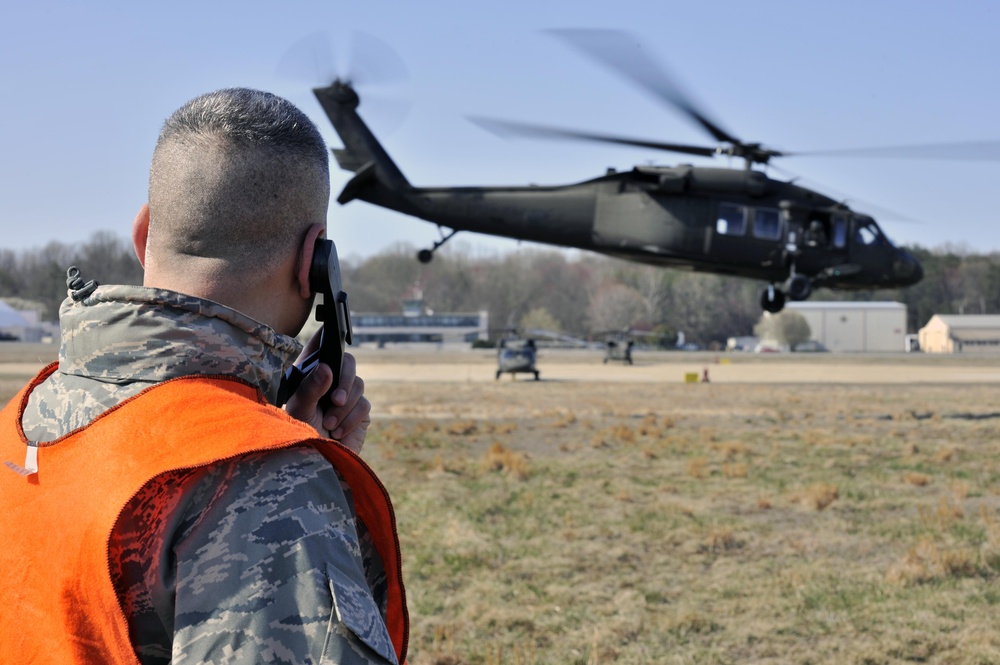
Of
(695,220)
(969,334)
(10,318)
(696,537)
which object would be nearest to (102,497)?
(696,537)

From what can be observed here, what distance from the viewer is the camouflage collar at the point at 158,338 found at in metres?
1.20

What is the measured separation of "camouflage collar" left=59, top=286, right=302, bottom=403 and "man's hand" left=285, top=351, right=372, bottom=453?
0.23 meters

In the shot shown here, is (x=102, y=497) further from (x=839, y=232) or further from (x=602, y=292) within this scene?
(x=602, y=292)

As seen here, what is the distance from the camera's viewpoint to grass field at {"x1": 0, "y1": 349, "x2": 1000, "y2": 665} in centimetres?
562

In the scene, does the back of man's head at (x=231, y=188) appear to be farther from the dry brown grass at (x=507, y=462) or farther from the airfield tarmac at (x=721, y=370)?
the airfield tarmac at (x=721, y=370)

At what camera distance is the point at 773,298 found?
19.6 meters

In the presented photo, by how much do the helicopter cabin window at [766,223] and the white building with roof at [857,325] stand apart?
7001cm

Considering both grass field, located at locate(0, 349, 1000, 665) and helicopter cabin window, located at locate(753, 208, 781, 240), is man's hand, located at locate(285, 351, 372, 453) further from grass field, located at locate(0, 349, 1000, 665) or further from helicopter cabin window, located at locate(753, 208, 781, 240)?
helicopter cabin window, located at locate(753, 208, 781, 240)

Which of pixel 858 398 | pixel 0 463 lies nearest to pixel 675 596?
pixel 0 463

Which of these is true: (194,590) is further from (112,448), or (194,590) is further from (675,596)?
(675,596)

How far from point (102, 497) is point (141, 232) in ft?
1.67

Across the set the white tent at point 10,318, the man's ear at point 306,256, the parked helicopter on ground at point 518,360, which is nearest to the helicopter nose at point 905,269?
the parked helicopter on ground at point 518,360

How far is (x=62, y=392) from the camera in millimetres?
1263

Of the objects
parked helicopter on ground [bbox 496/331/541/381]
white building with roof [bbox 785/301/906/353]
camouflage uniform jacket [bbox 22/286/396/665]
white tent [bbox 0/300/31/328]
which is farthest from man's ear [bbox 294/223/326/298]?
white building with roof [bbox 785/301/906/353]
